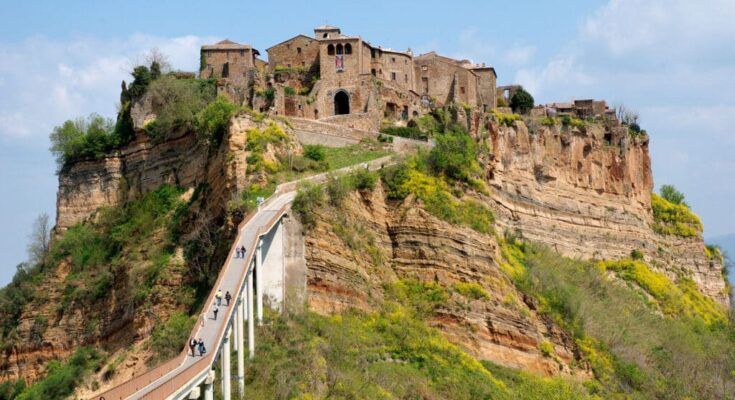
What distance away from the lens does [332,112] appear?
71.4m

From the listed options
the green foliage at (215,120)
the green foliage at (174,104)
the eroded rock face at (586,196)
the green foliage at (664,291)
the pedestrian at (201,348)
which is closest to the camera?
the pedestrian at (201,348)

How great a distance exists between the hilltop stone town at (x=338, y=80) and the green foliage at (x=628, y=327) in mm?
12540

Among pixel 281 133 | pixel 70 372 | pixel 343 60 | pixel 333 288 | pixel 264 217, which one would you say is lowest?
pixel 70 372

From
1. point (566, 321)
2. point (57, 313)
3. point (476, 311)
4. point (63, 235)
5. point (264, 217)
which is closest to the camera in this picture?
point (264, 217)

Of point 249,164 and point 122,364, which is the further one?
point 249,164

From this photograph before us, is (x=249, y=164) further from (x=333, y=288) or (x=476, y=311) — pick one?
(x=476, y=311)

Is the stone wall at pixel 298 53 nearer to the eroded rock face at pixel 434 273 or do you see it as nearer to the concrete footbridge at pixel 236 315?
the concrete footbridge at pixel 236 315

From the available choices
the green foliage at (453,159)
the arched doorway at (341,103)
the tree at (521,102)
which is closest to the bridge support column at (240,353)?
the green foliage at (453,159)

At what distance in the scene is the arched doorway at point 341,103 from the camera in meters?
71.9

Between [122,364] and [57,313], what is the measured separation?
14065 millimetres

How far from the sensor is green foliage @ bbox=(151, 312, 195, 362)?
155 feet

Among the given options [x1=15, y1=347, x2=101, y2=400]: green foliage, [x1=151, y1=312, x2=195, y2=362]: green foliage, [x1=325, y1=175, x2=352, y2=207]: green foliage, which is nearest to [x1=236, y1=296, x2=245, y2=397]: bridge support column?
[x1=151, y1=312, x2=195, y2=362]: green foliage

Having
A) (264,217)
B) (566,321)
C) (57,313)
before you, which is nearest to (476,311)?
(566,321)

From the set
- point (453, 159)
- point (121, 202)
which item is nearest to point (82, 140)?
point (121, 202)
